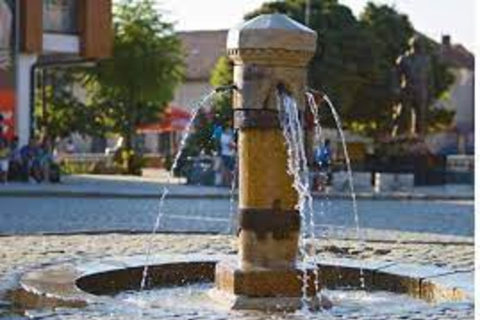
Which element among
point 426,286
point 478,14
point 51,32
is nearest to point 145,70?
point 51,32

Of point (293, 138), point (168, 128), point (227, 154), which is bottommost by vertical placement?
point (227, 154)

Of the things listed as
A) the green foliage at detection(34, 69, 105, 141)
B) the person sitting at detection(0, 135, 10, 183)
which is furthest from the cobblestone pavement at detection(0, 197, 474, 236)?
the green foliage at detection(34, 69, 105, 141)

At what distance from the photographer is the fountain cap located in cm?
816

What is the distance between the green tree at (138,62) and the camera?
46797 millimetres

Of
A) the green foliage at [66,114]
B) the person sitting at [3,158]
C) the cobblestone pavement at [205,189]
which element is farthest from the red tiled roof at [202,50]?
the person sitting at [3,158]

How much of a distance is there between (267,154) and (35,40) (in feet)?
84.4

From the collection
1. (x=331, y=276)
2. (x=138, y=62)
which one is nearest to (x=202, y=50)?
(x=138, y=62)

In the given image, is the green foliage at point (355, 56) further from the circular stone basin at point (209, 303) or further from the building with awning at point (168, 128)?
the circular stone basin at point (209, 303)

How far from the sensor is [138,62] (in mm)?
46531

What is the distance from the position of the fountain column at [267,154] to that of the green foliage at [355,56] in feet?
123

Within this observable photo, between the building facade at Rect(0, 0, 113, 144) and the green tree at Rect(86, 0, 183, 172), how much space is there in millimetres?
10684

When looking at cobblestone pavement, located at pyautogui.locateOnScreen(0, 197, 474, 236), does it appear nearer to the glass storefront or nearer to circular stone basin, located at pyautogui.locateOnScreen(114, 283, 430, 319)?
circular stone basin, located at pyautogui.locateOnScreen(114, 283, 430, 319)

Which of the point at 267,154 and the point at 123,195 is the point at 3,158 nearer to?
the point at 123,195

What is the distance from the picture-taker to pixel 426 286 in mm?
9266
